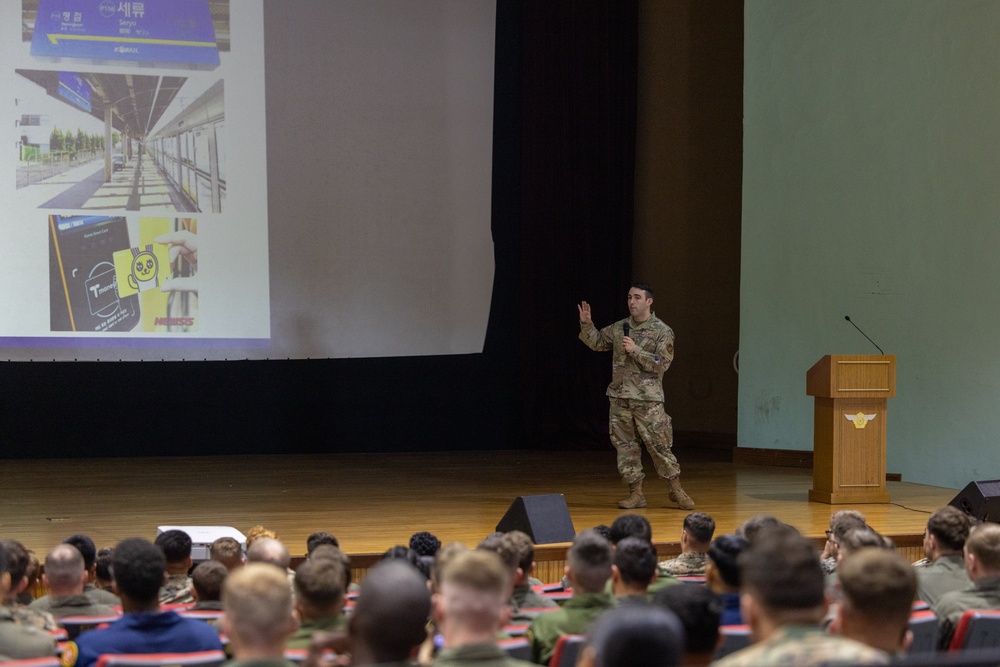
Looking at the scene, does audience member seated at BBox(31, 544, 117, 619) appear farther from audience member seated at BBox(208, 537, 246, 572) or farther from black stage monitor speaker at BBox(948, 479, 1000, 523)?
Result: black stage monitor speaker at BBox(948, 479, 1000, 523)

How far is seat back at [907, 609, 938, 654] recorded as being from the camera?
113 inches

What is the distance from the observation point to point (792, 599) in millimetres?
1912

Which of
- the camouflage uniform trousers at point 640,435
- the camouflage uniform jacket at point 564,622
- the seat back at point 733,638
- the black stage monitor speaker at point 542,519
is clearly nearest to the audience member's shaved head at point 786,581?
the seat back at point 733,638

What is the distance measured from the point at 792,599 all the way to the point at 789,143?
7.27 m

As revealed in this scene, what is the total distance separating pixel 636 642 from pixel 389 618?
470mm

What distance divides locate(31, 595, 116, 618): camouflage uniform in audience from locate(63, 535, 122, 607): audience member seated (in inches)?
3.4

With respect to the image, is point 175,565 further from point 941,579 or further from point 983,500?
point 983,500

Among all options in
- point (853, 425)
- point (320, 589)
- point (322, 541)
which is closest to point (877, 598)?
point (320, 589)

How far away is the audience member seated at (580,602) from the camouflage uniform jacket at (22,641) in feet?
3.81

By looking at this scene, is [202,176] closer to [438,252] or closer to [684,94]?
[438,252]

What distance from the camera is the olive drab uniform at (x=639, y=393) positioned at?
22.0 ft

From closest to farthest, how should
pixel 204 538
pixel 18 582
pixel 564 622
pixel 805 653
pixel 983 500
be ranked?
pixel 805 653, pixel 564 622, pixel 18 582, pixel 204 538, pixel 983 500

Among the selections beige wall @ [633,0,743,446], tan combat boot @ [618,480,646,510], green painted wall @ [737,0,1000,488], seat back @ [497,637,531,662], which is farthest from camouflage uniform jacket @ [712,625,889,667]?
beige wall @ [633,0,743,446]

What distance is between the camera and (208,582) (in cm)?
312
